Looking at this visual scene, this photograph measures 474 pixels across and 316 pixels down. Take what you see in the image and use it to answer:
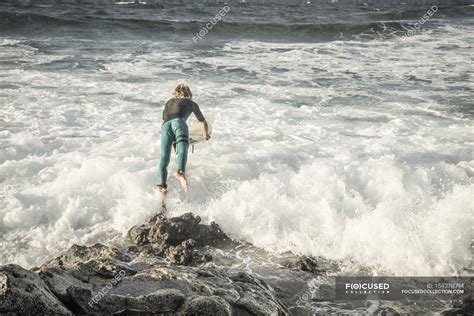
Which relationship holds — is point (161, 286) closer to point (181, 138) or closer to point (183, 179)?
point (183, 179)

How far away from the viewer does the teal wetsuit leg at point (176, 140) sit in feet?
19.3

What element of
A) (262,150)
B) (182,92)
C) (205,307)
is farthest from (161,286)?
(262,150)

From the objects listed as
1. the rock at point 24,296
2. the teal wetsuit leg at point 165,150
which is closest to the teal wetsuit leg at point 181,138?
the teal wetsuit leg at point 165,150

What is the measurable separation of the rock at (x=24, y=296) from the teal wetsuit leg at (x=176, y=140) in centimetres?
299

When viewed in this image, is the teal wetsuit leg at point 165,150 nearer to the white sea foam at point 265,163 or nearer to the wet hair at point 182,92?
the wet hair at point 182,92

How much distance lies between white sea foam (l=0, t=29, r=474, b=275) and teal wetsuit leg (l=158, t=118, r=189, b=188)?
0.97 meters

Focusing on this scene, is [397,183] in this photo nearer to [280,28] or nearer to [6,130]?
[6,130]

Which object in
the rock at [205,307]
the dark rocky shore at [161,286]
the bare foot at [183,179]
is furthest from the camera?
the bare foot at [183,179]

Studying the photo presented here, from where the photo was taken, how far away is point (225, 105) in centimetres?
1117

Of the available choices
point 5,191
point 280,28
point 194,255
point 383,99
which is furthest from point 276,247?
point 280,28

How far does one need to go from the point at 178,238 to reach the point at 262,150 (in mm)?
3346

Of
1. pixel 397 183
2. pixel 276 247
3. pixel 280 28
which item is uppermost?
pixel 280 28

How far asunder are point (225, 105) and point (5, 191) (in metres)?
5.89

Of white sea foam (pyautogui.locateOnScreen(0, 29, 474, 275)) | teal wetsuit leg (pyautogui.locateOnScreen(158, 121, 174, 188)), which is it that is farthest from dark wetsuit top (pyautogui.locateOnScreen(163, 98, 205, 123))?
white sea foam (pyautogui.locateOnScreen(0, 29, 474, 275))
